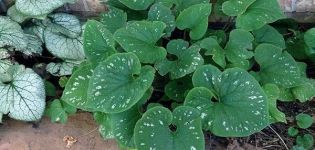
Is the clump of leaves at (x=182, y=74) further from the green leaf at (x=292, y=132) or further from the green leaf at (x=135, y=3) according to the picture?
the green leaf at (x=292, y=132)

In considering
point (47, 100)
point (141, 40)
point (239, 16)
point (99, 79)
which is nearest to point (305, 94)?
point (239, 16)

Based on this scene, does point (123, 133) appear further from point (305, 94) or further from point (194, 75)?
point (305, 94)

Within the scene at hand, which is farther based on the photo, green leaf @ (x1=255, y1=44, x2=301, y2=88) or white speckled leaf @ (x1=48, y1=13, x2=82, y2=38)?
white speckled leaf @ (x1=48, y1=13, x2=82, y2=38)

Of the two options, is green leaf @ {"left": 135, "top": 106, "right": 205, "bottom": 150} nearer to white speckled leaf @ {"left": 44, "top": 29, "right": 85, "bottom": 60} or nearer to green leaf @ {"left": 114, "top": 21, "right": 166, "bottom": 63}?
green leaf @ {"left": 114, "top": 21, "right": 166, "bottom": 63}

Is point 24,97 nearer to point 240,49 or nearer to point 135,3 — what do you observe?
point 135,3

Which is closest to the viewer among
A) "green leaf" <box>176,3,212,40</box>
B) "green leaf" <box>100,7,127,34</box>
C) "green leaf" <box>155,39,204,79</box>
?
"green leaf" <box>155,39,204,79</box>

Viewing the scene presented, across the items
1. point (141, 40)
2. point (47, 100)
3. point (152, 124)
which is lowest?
point (47, 100)

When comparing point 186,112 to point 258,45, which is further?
point 258,45

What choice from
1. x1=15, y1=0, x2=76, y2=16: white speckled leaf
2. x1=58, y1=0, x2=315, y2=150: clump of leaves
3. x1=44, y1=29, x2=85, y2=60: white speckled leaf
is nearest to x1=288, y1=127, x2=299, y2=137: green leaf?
x1=58, y1=0, x2=315, y2=150: clump of leaves

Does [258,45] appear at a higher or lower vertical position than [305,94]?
higher
